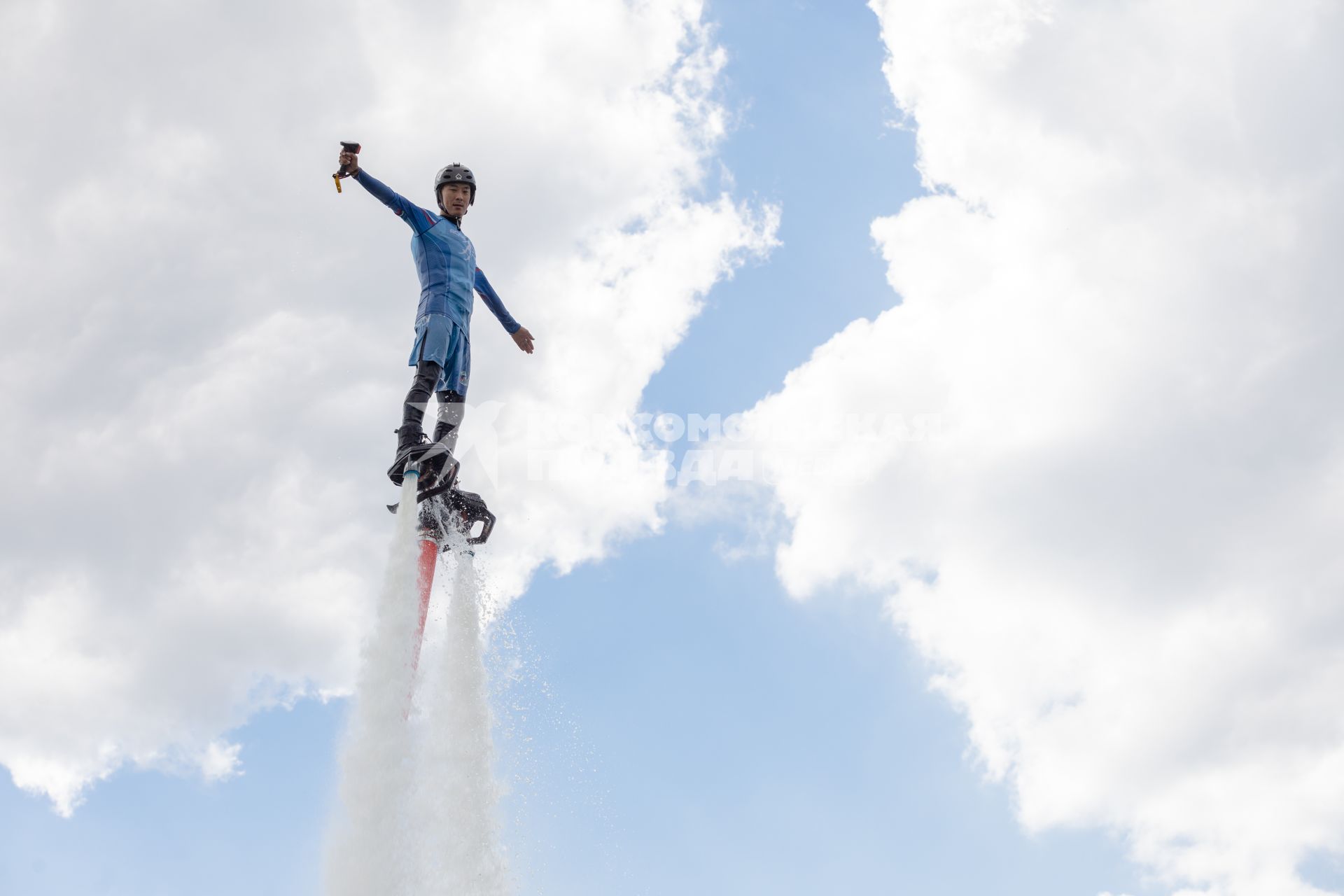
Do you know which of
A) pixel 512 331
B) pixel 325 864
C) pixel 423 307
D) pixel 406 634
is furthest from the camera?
pixel 512 331

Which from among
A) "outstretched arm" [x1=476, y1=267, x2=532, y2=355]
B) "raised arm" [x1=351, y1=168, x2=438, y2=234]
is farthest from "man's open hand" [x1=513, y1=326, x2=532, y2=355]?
"raised arm" [x1=351, y1=168, x2=438, y2=234]

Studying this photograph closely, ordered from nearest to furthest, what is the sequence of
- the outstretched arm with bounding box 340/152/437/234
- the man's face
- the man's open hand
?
the outstretched arm with bounding box 340/152/437/234
the man's face
the man's open hand

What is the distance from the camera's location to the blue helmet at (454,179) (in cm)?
1736

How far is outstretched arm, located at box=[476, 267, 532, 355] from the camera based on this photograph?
60.8ft

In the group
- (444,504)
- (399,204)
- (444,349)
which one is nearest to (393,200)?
(399,204)

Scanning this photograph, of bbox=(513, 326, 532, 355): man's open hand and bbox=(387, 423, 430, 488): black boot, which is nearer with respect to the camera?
bbox=(387, 423, 430, 488): black boot

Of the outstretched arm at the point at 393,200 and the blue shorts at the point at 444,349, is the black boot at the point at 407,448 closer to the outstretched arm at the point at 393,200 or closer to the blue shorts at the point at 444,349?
the blue shorts at the point at 444,349

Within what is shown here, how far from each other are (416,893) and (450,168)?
35.4ft

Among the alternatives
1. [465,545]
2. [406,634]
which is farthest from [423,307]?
[406,634]

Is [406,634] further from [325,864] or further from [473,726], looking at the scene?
[325,864]

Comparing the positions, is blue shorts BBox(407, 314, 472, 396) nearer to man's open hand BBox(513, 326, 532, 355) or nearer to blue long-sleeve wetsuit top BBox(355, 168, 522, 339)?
blue long-sleeve wetsuit top BBox(355, 168, 522, 339)

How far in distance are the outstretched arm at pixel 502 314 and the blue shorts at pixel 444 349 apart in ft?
6.59

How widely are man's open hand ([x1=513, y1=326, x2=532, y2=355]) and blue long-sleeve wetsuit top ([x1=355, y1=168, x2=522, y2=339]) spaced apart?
2.41 meters

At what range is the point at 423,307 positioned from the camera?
16.6 m
